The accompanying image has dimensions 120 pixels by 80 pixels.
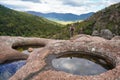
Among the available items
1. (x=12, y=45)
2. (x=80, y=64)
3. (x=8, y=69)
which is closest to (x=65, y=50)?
(x=80, y=64)

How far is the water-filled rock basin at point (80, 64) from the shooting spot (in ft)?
57.7

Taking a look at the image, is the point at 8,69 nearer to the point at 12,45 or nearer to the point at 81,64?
the point at 12,45

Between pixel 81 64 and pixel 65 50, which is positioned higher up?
pixel 65 50

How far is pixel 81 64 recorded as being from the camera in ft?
62.2

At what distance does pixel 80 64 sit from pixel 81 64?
88 millimetres

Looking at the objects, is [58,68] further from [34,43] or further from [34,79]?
[34,43]

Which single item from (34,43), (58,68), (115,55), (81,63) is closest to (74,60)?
(81,63)

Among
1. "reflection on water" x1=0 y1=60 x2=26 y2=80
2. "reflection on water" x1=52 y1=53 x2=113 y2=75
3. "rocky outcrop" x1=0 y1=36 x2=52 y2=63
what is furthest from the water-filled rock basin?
"rocky outcrop" x1=0 y1=36 x2=52 y2=63

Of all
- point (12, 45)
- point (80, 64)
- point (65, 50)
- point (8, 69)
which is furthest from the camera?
point (12, 45)

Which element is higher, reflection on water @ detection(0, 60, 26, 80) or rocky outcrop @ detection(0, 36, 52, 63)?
rocky outcrop @ detection(0, 36, 52, 63)

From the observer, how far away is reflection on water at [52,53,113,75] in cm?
1761

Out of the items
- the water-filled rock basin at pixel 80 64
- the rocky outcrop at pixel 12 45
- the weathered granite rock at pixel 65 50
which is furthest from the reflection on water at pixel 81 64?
the rocky outcrop at pixel 12 45

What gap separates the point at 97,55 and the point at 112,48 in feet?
5.06

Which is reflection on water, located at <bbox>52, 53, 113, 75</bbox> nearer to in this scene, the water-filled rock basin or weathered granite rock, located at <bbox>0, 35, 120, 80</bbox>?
the water-filled rock basin
